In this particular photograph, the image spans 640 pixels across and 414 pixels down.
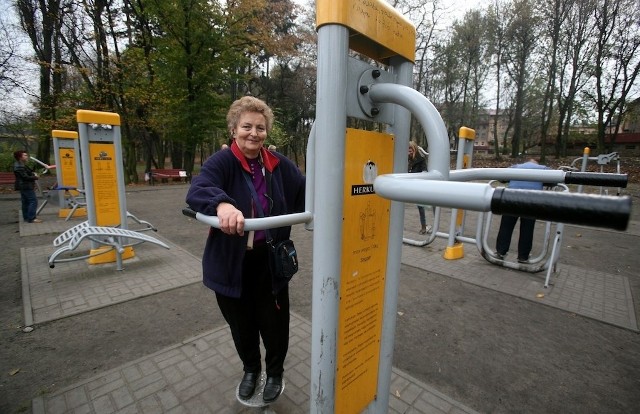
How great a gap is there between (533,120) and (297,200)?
1522 inches

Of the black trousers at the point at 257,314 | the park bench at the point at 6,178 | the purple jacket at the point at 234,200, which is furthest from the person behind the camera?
the park bench at the point at 6,178

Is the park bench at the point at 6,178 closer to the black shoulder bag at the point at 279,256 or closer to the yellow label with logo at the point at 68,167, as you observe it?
the yellow label with logo at the point at 68,167

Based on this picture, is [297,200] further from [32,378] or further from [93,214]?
[93,214]

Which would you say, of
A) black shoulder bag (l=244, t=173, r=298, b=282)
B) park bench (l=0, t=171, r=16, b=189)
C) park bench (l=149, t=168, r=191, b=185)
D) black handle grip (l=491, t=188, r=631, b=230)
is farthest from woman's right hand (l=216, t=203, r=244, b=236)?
park bench (l=149, t=168, r=191, b=185)

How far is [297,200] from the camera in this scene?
82.5 inches

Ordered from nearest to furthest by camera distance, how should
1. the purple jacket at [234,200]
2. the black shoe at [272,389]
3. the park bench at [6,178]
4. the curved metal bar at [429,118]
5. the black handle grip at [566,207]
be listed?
1. the black handle grip at [566,207]
2. the curved metal bar at [429,118]
3. the purple jacket at [234,200]
4. the black shoe at [272,389]
5. the park bench at [6,178]

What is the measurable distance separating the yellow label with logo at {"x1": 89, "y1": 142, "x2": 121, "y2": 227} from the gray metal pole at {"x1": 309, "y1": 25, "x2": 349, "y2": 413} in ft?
15.2

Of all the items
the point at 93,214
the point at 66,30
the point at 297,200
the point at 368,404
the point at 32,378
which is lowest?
the point at 32,378

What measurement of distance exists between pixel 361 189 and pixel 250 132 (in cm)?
86

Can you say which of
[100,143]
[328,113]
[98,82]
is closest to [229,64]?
[98,82]

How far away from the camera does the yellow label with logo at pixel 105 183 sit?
4562 mm

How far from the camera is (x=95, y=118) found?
446 cm

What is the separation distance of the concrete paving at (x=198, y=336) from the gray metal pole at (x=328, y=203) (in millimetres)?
1122

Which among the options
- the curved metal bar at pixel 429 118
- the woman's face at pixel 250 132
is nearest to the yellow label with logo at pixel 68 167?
the woman's face at pixel 250 132
